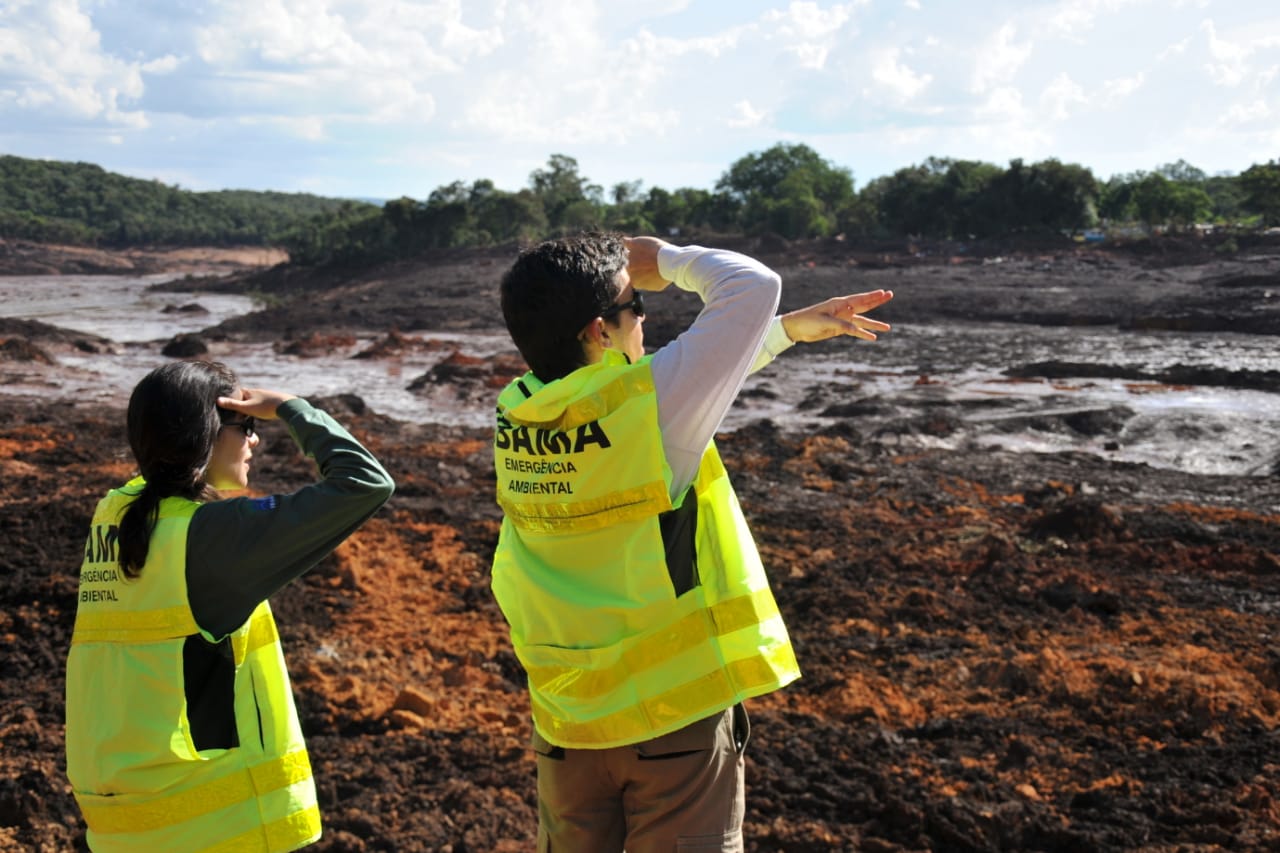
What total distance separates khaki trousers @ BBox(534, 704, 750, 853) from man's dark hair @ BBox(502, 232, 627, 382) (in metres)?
0.70

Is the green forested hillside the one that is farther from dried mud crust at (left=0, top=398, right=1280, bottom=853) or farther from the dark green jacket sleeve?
the dark green jacket sleeve

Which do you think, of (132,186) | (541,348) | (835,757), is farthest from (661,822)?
(132,186)

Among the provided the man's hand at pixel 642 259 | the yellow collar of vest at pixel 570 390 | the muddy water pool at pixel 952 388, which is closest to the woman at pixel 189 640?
the yellow collar of vest at pixel 570 390

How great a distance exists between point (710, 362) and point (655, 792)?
773 millimetres

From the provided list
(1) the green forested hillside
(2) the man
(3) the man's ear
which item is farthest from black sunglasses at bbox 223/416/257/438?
(1) the green forested hillside

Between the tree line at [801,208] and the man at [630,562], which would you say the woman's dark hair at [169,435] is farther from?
the tree line at [801,208]

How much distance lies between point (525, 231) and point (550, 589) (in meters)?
54.4

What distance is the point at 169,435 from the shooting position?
1.95m

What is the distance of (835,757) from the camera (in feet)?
16.0

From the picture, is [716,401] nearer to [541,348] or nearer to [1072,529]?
[541,348]

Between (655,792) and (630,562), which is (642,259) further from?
(655,792)

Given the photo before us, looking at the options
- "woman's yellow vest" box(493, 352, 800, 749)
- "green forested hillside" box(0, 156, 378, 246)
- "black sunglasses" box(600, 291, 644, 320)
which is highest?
"green forested hillside" box(0, 156, 378, 246)

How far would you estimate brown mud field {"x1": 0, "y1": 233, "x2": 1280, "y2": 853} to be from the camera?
427 centimetres

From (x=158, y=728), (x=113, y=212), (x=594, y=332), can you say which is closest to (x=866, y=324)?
(x=594, y=332)
